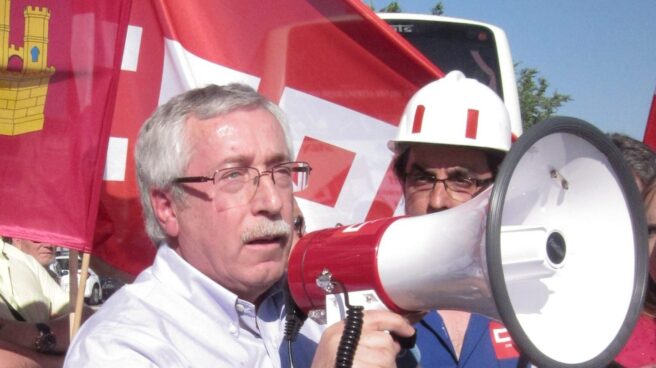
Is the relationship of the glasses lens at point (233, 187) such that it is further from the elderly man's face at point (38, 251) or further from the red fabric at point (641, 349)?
the elderly man's face at point (38, 251)

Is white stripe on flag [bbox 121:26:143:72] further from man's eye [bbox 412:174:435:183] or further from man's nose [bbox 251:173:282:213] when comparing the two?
man's nose [bbox 251:173:282:213]

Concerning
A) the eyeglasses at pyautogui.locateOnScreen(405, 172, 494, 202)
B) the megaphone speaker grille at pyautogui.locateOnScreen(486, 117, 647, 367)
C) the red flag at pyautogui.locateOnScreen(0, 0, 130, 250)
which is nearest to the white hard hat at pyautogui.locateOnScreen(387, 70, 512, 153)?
the eyeglasses at pyautogui.locateOnScreen(405, 172, 494, 202)

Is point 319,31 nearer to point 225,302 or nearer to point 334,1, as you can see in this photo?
point 334,1

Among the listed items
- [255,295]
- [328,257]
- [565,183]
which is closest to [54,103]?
[255,295]

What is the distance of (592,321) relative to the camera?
1.79 m

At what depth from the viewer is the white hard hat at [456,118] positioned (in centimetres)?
262

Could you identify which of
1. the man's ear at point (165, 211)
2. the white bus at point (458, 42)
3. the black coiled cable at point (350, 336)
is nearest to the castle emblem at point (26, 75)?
the man's ear at point (165, 211)

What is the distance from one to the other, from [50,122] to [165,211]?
1.07 metres

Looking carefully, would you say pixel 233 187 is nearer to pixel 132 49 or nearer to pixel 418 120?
pixel 418 120

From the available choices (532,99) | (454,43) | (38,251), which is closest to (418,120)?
(38,251)

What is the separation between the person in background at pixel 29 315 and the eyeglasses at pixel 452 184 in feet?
6.02

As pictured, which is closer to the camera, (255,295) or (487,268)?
(487,268)

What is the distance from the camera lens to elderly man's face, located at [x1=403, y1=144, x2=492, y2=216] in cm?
251

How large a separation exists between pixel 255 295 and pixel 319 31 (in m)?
1.70
